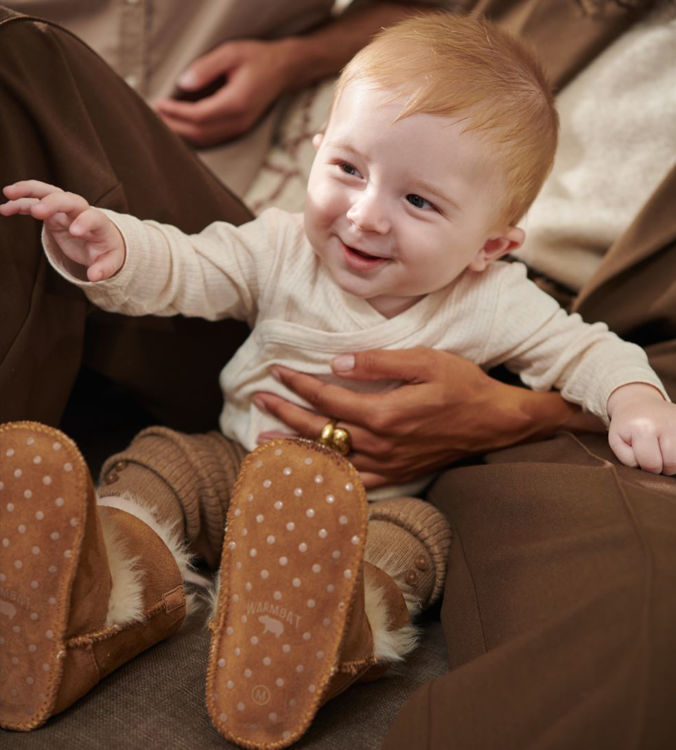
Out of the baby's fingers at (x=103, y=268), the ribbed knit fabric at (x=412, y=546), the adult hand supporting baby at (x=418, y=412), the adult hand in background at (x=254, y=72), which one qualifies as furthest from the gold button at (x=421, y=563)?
the adult hand in background at (x=254, y=72)

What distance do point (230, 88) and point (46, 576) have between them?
0.91 meters

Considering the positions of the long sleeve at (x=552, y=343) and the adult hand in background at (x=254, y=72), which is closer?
the long sleeve at (x=552, y=343)

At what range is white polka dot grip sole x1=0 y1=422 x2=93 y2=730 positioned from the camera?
2.08ft

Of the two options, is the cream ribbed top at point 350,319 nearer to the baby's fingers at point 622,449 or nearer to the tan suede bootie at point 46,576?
the baby's fingers at point 622,449

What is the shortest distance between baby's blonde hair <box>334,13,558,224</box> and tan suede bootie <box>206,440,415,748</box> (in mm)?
370

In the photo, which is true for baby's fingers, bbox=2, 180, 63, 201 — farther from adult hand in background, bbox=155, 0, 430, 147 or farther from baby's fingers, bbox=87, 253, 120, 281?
adult hand in background, bbox=155, 0, 430, 147

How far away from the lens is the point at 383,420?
89 cm

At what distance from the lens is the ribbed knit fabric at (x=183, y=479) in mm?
855

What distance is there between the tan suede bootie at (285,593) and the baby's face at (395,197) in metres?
0.26

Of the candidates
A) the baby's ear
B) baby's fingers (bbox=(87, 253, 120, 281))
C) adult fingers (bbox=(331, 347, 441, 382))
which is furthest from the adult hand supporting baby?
baby's fingers (bbox=(87, 253, 120, 281))

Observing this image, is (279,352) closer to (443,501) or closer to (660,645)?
(443,501)

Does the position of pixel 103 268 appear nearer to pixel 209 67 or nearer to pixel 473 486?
pixel 473 486

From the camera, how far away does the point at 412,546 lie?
2.82 ft

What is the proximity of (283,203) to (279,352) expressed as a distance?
45cm
